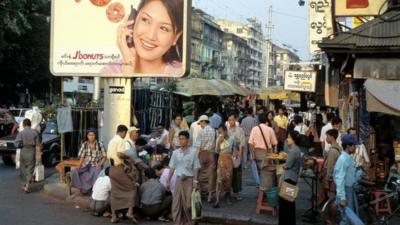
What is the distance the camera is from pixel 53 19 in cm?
1417

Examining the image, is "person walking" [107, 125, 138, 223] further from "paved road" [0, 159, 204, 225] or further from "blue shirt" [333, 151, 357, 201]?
"blue shirt" [333, 151, 357, 201]

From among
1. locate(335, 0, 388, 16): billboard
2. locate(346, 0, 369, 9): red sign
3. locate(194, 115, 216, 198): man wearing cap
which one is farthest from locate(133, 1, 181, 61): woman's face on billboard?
locate(346, 0, 369, 9): red sign

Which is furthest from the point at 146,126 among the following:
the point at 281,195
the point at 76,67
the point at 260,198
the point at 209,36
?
the point at 209,36

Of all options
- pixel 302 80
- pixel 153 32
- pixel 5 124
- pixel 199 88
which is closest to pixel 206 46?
pixel 199 88

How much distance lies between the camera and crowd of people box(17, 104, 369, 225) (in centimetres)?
929

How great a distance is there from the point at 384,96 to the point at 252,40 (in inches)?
5937

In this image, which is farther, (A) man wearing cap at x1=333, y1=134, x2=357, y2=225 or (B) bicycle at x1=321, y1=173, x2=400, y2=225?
(B) bicycle at x1=321, y1=173, x2=400, y2=225

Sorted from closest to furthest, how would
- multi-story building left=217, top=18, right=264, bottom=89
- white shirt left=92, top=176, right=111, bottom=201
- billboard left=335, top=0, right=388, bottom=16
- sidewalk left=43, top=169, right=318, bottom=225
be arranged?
sidewalk left=43, top=169, right=318, bottom=225 < white shirt left=92, top=176, right=111, bottom=201 < billboard left=335, top=0, right=388, bottom=16 < multi-story building left=217, top=18, right=264, bottom=89

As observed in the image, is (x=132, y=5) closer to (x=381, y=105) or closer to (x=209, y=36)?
(x=381, y=105)

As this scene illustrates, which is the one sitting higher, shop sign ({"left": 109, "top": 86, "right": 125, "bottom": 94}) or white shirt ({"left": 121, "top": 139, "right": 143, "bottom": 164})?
shop sign ({"left": 109, "top": 86, "right": 125, "bottom": 94})

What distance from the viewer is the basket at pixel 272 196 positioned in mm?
10258

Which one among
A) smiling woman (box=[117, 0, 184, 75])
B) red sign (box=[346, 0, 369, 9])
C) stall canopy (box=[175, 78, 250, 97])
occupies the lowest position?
stall canopy (box=[175, 78, 250, 97])

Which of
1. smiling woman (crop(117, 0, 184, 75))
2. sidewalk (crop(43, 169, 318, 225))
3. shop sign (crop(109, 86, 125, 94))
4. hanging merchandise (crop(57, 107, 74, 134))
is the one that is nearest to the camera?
sidewalk (crop(43, 169, 318, 225))

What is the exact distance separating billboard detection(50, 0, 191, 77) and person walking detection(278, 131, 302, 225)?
450 cm
